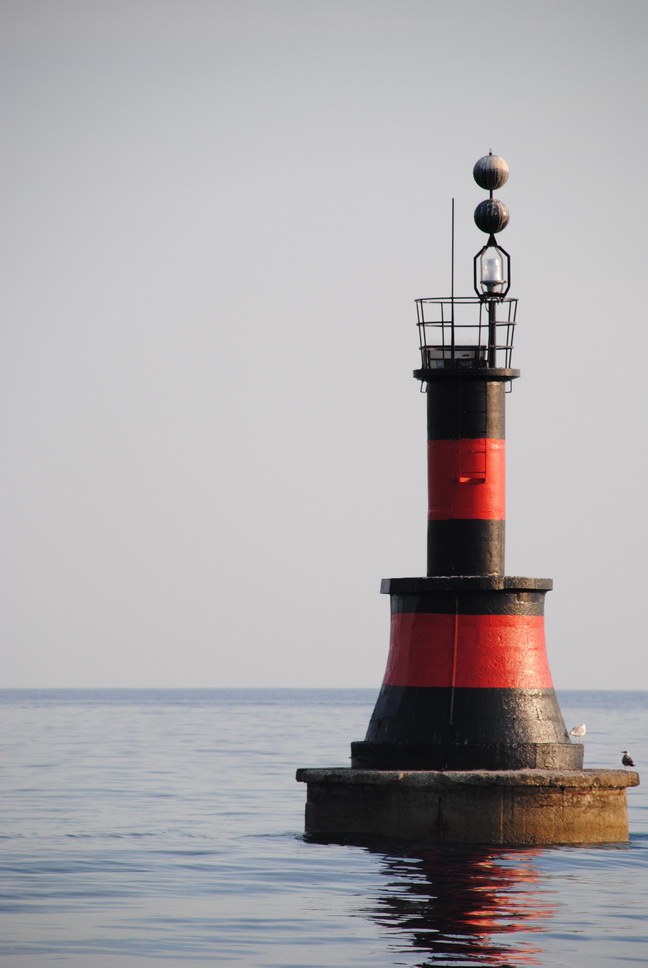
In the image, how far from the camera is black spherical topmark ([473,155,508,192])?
19.3 meters

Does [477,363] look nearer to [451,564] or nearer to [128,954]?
[451,564]

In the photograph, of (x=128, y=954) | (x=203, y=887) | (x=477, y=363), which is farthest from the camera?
(x=477, y=363)

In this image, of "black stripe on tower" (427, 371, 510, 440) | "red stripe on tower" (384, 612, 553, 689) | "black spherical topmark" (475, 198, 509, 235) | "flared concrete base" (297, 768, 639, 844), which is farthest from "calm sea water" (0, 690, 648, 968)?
"black spherical topmark" (475, 198, 509, 235)

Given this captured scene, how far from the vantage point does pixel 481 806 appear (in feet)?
56.1

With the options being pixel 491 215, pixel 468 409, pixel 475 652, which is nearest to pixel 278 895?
pixel 475 652

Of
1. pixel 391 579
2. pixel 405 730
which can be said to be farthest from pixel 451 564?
pixel 405 730

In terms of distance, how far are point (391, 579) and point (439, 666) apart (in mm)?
1149

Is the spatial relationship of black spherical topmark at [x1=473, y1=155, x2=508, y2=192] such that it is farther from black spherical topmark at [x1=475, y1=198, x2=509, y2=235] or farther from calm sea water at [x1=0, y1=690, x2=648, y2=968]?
calm sea water at [x1=0, y1=690, x2=648, y2=968]

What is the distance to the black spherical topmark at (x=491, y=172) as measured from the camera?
1933cm

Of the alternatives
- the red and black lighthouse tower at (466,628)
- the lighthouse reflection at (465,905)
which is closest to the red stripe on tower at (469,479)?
the red and black lighthouse tower at (466,628)

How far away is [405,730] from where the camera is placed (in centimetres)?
1805

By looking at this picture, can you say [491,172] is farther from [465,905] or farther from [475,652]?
[465,905]

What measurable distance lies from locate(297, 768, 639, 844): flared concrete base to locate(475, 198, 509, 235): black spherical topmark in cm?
607

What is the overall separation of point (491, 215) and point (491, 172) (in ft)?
1.62
